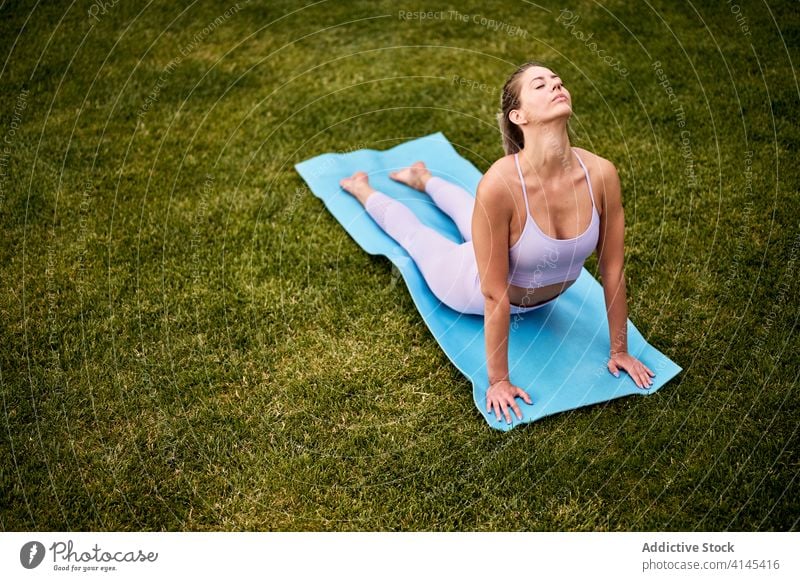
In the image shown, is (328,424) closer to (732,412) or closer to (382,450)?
(382,450)

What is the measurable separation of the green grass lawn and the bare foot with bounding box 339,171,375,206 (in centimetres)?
22

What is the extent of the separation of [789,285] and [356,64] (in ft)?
10.9

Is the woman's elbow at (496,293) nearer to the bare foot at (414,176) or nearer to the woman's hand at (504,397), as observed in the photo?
the woman's hand at (504,397)

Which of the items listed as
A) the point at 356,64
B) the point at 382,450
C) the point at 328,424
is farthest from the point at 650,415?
the point at 356,64

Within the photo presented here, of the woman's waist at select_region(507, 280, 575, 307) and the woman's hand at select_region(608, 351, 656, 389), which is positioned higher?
the woman's waist at select_region(507, 280, 575, 307)

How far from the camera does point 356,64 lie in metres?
5.57

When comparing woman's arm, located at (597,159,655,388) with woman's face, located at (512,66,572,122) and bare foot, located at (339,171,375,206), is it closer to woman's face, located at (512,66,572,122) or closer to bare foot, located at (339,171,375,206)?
woman's face, located at (512,66,572,122)

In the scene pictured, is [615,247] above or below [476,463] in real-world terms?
above
